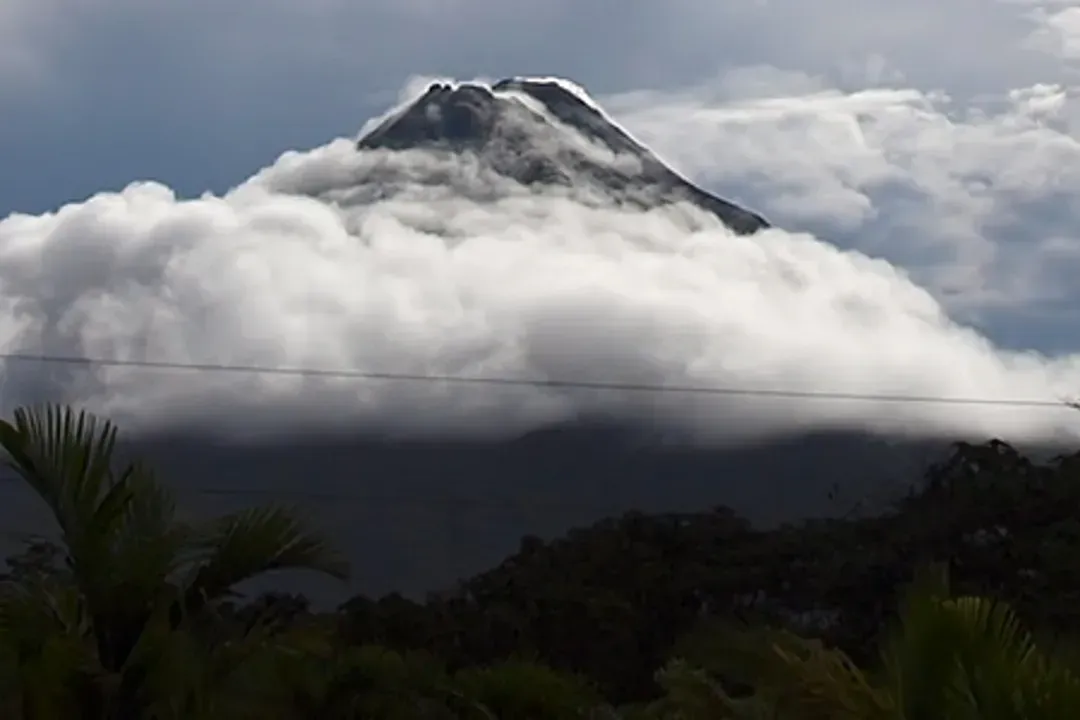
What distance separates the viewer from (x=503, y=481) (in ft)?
149

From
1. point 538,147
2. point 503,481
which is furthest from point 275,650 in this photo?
point 538,147

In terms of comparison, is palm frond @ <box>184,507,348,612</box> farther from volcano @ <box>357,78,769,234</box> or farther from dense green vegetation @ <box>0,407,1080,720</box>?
volcano @ <box>357,78,769,234</box>

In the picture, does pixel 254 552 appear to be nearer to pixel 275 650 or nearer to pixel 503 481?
pixel 275 650

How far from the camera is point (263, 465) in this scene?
38.8 m

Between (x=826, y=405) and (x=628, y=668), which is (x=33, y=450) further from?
(x=826, y=405)

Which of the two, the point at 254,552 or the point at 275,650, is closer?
the point at 254,552

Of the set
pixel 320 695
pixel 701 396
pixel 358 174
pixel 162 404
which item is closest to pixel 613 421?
pixel 701 396

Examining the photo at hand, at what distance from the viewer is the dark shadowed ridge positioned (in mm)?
29625

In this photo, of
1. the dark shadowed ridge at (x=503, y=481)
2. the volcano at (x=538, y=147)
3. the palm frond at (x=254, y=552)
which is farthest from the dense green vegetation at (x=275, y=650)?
the volcano at (x=538, y=147)

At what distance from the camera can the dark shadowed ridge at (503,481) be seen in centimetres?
2962

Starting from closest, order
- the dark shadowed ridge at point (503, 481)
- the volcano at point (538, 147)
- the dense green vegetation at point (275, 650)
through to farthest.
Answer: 1. the dense green vegetation at point (275, 650)
2. the dark shadowed ridge at point (503, 481)
3. the volcano at point (538, 147)

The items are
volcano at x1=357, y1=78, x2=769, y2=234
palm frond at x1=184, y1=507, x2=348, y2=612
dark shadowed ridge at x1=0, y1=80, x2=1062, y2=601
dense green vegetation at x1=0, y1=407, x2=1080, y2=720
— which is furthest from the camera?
volcano at x1=357, y1=78, x2=769, y2=234

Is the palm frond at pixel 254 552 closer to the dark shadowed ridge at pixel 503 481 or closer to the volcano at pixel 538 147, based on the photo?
the dark shadowed ridge at pixel 503 481

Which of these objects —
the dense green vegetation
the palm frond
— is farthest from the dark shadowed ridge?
the palm frond
